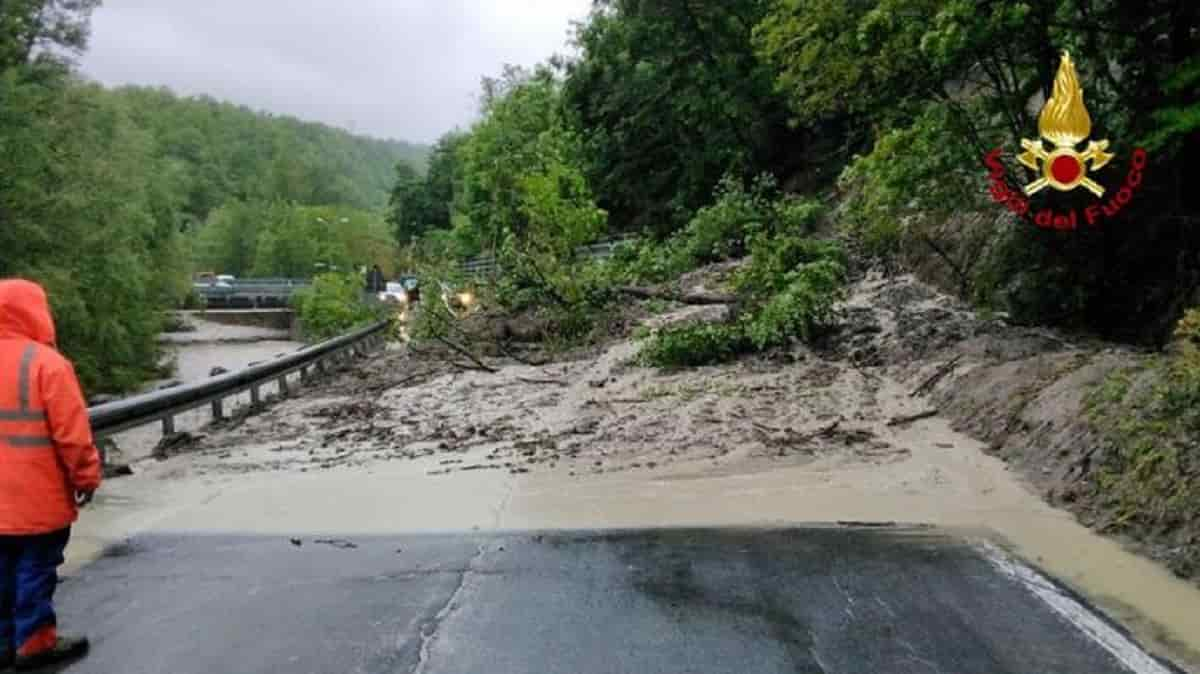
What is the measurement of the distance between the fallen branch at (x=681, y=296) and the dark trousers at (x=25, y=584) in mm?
12479

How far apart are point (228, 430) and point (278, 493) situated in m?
4.73

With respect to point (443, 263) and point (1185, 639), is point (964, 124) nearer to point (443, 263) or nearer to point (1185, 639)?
point (1185, 639)

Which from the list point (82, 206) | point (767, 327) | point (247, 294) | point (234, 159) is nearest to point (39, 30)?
point (82, 206)

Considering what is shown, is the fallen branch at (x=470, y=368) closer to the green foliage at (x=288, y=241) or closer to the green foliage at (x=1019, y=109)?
the green foliage at (x=1019, y=109)

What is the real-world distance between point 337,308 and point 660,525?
103 feet

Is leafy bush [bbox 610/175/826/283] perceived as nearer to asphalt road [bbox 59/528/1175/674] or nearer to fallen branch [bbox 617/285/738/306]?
fallen branch [bbox 617/285/738/306]

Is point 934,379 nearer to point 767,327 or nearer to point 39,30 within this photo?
point 767,327

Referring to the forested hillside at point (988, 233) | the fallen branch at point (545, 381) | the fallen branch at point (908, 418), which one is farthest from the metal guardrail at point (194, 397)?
the fallen branch at point (908, 418)

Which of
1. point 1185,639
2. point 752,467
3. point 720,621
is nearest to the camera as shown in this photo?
point 1185,639

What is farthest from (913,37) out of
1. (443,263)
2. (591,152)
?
(591,152)

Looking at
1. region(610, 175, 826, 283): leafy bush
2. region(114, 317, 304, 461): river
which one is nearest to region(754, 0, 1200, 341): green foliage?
region(610, 175, 826, 283): leafy bush

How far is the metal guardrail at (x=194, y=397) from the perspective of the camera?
30.9ft

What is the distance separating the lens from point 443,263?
20.6m

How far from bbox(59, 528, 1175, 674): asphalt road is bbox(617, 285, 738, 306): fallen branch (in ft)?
34.1
